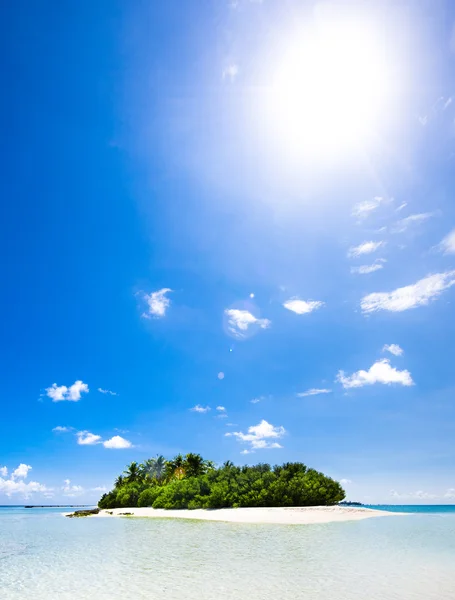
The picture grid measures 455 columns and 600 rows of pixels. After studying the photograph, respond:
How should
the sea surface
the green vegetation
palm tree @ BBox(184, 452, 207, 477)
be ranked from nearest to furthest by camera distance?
the sea surface, the green vegetation, palm tree @ BBox(184, 452, 207, 477)

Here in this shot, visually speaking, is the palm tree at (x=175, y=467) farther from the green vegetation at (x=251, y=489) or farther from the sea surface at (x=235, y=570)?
the sea surface at (x=235, y=570)

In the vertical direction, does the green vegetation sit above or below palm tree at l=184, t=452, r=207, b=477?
below

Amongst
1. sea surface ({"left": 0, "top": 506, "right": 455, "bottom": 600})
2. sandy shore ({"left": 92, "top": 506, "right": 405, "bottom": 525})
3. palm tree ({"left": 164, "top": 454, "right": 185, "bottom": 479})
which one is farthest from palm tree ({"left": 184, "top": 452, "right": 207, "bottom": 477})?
sea surface ({"left": 0, "top": 506, "right": 455, "bottom": 600})

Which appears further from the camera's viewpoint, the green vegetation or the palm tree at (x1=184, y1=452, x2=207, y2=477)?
the palm tree at (x1=184, y1=452, x2=207, y2=477)

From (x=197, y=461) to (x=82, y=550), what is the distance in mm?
55717

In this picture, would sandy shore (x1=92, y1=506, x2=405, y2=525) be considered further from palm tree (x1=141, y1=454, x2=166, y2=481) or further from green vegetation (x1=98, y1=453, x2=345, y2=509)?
palm tree (x1=141, y1=454, x2=166, y2=481)

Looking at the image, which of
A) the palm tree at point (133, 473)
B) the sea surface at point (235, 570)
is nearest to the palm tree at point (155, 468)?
the palm tree at point (133, 473)

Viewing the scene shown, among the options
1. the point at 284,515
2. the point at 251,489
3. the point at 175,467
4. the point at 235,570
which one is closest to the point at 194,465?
the point at 175,467

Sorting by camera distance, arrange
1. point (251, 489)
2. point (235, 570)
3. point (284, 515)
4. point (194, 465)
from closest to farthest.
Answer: point (235, 570) → point (284, 515) → point (251, 489) → point (194, 465)

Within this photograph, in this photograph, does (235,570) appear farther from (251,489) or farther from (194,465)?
(194,465)

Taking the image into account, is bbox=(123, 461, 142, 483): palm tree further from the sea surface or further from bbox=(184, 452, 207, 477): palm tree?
the sea surface

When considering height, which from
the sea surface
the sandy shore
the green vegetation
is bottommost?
the sea surface

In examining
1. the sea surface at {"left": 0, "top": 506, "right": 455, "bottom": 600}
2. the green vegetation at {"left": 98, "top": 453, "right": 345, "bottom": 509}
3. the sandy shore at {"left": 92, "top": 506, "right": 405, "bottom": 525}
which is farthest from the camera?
the green vegetation at {"left": 98, "top": 453, "right": 345, "bottom": 509}

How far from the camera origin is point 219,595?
11570mm
